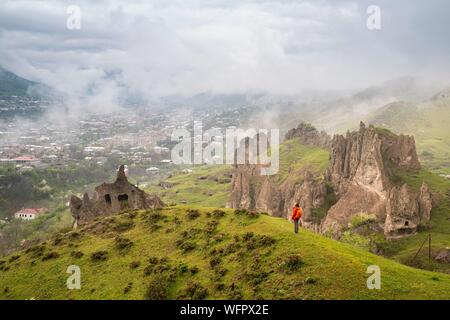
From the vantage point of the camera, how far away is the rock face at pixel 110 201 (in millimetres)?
81625

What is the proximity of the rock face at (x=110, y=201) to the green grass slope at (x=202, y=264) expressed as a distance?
20397 mm

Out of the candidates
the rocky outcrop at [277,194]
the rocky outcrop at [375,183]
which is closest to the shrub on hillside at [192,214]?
the rocky outcrop at [375,183]

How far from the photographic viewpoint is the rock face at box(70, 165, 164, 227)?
268 ft

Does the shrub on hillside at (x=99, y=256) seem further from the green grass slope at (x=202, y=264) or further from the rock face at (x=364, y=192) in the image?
the rock face at (x=364, y=192)

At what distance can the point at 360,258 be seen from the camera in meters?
36.3

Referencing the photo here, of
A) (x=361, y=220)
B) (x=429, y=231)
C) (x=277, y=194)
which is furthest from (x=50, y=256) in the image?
(x=277, y=194)

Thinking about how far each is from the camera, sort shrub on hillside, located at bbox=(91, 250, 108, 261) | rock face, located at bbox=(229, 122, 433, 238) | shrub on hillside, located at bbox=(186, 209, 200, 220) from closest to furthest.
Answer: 1. shrub on hillside, located at bbox=(91, 250, 108, 261)
2. shrub on hillside, located at bbox=(186, 209, 200, 220)
3. rock face, located at bbox=(229, 122, 433, 238)

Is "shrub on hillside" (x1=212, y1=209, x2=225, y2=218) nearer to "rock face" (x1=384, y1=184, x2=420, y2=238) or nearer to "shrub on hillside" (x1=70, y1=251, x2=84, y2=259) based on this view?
"shrub on hillside" (x1=70, y1=251, x2=84, y2=259)

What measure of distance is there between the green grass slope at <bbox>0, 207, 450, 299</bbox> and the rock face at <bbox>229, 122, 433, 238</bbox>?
68314 mm

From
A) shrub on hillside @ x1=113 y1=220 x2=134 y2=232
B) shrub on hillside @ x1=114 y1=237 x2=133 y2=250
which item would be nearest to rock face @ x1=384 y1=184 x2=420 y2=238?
shrub on hillside @ x1=113 y1=220 x2=134 y2=232
